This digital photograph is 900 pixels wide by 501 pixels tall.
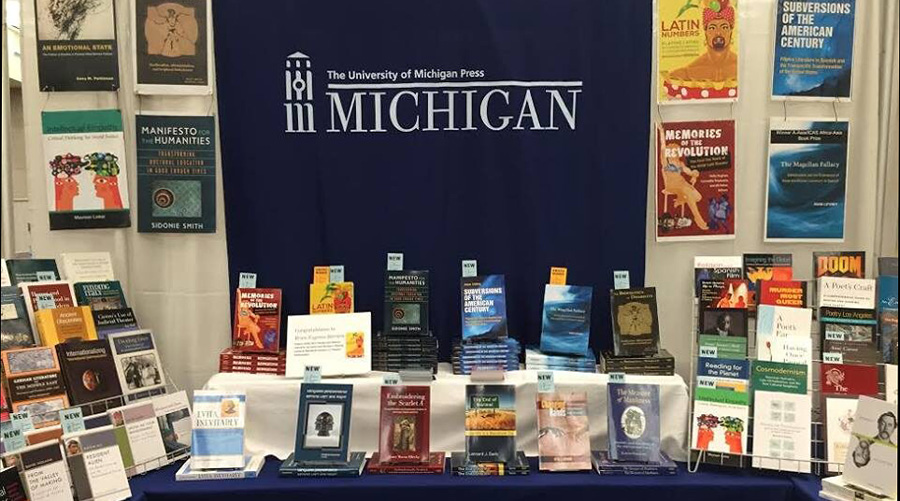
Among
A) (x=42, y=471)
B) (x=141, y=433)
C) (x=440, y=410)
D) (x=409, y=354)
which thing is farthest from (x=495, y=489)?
(x=42, y=471)

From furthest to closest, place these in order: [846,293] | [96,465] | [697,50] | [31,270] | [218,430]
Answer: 1. [697,50]
2. [31,270]
3. [846,293]
4. [218,430]
5. [96,465]

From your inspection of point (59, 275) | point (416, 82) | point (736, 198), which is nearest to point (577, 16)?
point (416, 82)

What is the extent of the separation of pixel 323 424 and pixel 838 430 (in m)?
1.85

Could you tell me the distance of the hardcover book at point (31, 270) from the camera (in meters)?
2.61

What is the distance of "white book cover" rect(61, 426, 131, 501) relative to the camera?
2166 mm

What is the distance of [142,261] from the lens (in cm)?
285

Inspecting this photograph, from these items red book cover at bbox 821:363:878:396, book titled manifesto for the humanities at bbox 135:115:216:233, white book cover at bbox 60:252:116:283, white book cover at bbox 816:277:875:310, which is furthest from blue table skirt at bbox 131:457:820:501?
book titled manifesto for the humanities at bbox 135:115:216:233

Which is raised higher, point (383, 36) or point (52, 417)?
point (383, 36)

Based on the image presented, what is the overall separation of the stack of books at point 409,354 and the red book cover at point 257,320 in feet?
1.53

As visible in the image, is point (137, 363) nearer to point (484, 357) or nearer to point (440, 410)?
point (440, 410)

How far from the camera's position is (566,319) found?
273cm

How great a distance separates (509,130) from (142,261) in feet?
5.50

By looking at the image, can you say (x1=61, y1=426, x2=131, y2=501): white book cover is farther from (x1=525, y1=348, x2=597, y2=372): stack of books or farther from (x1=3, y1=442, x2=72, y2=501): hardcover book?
(x1=525, y1=348, x2=597, y2=372): stack of books

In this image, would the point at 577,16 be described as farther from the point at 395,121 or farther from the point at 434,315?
the point at 434,315
